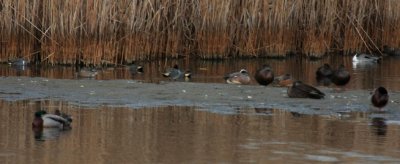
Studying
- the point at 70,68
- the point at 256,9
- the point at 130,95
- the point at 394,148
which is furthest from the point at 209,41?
the point at 394,148

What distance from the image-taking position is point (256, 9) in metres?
20.2

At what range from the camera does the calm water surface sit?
16.8m

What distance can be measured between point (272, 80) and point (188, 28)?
4379 mm

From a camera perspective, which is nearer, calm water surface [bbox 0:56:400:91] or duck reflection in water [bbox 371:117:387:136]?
duck reflection in water [bbox 371:117:387:136]

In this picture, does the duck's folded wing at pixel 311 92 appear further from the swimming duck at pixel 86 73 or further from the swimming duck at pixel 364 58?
the swimming duck at pixel 364 58

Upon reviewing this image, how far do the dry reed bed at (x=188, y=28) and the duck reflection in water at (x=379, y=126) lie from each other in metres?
6.83

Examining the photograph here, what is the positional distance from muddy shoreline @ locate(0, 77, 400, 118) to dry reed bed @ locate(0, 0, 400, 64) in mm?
2183

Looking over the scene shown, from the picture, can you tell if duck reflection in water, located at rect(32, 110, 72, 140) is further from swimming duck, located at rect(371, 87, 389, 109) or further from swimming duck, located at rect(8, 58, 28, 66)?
swimming duck, located at rect(8, 58, 28, 66)

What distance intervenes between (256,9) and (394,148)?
34.4ft

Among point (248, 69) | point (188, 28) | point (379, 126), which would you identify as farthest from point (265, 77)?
point (379, 126)

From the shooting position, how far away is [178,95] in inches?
549

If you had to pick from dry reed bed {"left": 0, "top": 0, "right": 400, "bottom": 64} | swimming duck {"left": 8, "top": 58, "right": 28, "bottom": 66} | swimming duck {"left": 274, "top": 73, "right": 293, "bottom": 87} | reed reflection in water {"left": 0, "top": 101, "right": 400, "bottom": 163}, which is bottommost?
reed reflection in water {"left": 0, "top": 101, "right": 400, "bottom": 163}

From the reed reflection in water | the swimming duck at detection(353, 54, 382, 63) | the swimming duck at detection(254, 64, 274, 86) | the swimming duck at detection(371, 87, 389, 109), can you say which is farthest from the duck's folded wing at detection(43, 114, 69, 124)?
the swimming duck at detection(353, 54, 382, 63)

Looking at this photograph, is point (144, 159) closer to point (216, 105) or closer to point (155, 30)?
point (216, 105)
